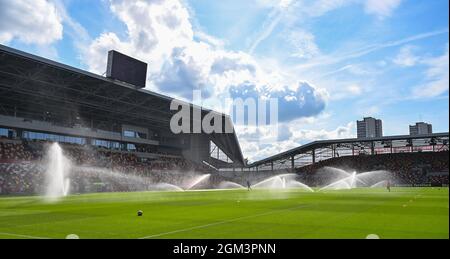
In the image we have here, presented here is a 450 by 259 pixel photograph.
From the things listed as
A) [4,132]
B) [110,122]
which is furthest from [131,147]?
[4,132]

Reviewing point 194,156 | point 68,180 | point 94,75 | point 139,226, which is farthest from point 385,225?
point 194,156

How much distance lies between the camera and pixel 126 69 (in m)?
57.5

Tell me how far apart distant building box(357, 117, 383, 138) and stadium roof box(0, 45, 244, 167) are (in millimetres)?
57900

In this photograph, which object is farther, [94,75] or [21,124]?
Result: [21,124]

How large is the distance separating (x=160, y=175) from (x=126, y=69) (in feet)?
82.0

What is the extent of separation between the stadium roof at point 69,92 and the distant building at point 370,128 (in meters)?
57.9

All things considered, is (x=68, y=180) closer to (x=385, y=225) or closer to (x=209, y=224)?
(x=209, y=224)

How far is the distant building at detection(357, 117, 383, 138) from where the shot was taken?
10538 centimetres

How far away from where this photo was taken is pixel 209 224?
1473 cm

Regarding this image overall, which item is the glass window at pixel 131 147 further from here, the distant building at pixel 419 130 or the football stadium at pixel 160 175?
the distant building at pixel 419 130

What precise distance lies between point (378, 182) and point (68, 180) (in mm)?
67674

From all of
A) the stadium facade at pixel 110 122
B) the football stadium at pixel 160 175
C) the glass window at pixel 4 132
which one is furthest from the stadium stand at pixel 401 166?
the glass window at pixel 4 132

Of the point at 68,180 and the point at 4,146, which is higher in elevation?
the point at 4,146

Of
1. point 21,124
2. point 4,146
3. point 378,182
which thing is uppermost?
point 21,124
